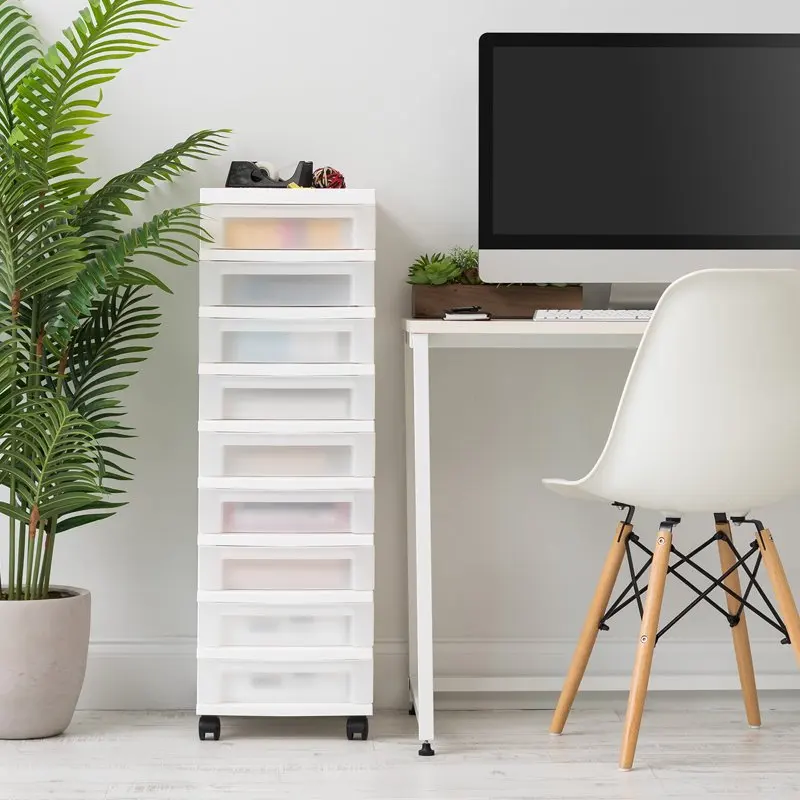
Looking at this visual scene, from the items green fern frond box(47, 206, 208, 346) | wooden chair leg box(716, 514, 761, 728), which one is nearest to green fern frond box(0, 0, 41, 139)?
green fern frond box(47, 206, 208, 346)

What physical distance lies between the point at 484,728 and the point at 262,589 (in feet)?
1.81

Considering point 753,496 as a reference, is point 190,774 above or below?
below

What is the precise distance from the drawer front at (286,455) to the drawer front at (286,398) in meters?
0.04

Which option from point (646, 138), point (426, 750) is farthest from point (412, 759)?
point (646, 138)

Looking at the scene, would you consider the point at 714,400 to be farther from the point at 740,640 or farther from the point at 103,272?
the point at 103,272

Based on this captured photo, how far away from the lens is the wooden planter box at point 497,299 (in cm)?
218

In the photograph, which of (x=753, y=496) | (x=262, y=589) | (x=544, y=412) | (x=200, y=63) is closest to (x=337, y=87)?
(x=200, y=63)

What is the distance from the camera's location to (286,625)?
202 cm

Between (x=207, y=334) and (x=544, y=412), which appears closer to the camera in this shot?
(x=207, y=334)

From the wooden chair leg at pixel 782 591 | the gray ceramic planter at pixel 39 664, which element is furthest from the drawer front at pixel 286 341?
the wooden chair leg at pixel 782 591

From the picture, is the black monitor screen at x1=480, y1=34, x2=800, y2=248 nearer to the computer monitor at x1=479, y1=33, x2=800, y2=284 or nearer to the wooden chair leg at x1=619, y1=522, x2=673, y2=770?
the computer monitor at x1=479, y1=33, x2=800, y2=284

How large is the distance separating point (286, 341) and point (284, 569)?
444 millimetres

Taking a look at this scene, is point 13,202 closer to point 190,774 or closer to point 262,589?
point 262,589

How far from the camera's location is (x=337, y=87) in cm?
235
